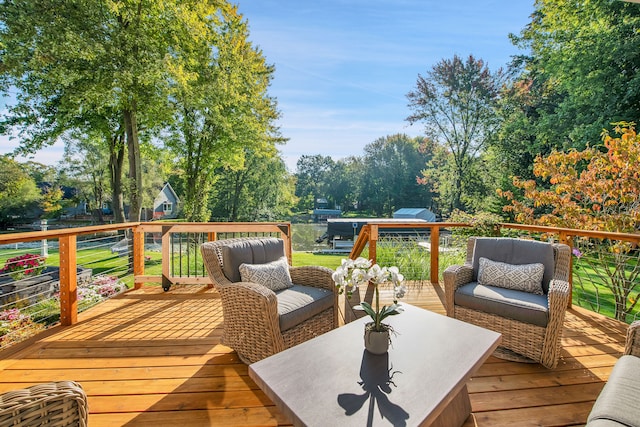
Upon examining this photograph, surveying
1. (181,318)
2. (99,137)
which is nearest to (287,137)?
(99,137)

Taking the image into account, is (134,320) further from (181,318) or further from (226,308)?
(226,308)

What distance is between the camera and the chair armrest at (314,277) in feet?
8.61

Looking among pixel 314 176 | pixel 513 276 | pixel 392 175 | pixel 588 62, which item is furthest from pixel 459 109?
pixel 314 176

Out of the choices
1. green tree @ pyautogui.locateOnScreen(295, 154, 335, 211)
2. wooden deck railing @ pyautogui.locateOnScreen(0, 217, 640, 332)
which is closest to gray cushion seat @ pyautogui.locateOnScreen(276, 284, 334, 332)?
wooden deck railing @ pyautogui.locateOnScreen(0, 217, 640, 332)

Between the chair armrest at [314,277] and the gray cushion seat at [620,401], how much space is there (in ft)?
5.54

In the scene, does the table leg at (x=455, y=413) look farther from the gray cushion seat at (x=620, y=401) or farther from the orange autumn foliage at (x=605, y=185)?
the orange autumn foliage at (x=605, y=185)

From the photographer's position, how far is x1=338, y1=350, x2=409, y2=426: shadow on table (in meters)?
1.09

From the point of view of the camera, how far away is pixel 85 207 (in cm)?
1975

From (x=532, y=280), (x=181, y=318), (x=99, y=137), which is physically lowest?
(x=181, y=318)

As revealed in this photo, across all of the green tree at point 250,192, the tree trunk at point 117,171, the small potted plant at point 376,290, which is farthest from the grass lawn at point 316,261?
the green tree at point 250,192

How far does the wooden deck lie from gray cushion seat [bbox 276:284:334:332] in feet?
1.58

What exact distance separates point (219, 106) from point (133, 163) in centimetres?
279

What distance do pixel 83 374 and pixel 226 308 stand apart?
3.46 feet

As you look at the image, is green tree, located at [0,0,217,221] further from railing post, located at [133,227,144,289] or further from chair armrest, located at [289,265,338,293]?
chair armrest, located at [289,265,338,293]
